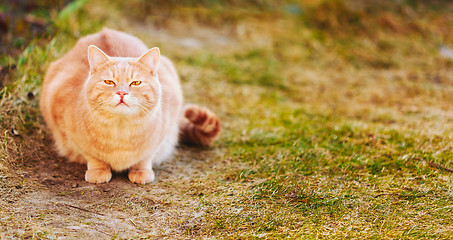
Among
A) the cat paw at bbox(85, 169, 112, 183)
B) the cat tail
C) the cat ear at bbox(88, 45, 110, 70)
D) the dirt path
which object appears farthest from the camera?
the cat tail

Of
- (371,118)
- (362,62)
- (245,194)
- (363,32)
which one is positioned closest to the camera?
(245,194)

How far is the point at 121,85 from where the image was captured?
2178mm

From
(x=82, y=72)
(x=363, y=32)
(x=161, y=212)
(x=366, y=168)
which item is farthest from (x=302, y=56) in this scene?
(x=161, y=212)

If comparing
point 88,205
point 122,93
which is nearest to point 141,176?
point 88,205

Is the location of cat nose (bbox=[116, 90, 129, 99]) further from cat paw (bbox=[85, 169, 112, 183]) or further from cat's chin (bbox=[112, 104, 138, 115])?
cat paw (bbox=[85, 169, 112, 183])

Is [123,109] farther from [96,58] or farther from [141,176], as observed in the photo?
[141,176]

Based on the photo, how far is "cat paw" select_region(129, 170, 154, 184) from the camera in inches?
96.4

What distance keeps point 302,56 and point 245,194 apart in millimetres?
3064

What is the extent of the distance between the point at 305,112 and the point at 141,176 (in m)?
1.71

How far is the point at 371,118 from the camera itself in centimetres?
351

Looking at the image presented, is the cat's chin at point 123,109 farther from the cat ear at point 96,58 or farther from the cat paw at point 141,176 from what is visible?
the cat paw at point 141,176

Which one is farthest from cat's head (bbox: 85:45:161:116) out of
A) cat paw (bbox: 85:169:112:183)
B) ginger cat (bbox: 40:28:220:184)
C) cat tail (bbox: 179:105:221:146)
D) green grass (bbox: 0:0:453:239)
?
cat tail (bbox: 179:105:221:146)

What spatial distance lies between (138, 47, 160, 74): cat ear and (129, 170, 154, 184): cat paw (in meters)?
0.59

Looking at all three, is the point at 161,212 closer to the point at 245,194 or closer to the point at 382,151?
the point at 245,194
